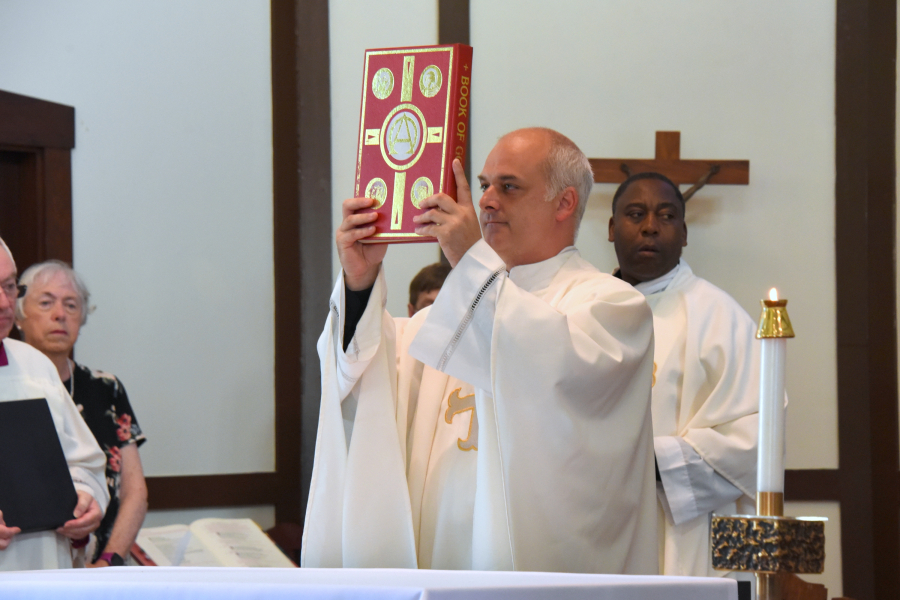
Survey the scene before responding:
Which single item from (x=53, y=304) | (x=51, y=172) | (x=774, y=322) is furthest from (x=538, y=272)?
(x=51, y=172)

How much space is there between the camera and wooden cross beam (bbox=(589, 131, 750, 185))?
194 inches

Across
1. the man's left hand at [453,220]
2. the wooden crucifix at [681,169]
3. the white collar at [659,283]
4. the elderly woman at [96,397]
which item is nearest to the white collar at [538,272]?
the man's left hand at [453,220]

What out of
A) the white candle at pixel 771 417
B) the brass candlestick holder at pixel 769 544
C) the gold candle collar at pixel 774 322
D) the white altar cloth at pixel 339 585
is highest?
the gold candle collar at pixel 774 322

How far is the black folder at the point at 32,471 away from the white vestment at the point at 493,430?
0.84 meters

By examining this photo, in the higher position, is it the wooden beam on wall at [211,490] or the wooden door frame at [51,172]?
the wooden door frame at [51,172]

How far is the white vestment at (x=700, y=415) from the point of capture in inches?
130

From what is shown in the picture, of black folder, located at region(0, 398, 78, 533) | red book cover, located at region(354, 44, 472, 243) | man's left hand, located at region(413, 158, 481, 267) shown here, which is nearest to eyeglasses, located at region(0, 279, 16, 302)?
black folder, located at region(0, 398, 78, 533)

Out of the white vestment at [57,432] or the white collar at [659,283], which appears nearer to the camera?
the white vestment at [57,432]

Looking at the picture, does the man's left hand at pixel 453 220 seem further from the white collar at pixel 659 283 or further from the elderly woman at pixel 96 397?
the elderly woman at pixel 96 397

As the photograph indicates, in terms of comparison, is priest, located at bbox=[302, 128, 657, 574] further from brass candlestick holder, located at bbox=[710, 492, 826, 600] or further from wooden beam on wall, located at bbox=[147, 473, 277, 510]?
wooden beam on wall, located at bbox=[147, 473, 277, 510]

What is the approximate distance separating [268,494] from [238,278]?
3.68ft

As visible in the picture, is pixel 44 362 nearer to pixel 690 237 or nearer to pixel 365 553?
pixel 365 553

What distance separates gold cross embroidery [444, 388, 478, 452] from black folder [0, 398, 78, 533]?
1.14 meters

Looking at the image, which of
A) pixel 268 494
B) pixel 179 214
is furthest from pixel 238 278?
pixel 268 494
